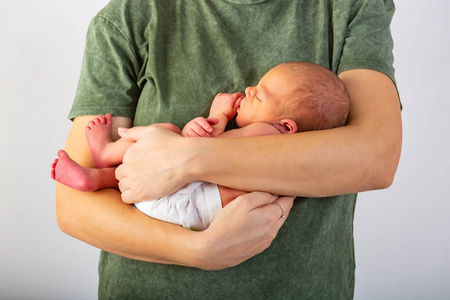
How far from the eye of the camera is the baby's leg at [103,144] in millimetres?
1384

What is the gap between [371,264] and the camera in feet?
9.11

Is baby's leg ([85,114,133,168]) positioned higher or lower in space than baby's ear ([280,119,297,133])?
lower

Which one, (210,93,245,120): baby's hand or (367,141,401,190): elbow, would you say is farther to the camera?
(210,93,245,120): baby's hand

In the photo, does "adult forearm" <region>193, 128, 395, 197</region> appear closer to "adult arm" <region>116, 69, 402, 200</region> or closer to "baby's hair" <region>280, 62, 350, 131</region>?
"adult arm" <region>116, 69, 402, 200</region>

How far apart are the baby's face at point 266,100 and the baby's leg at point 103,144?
359 millimetres

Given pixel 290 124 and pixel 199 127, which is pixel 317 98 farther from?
pixel 199 127

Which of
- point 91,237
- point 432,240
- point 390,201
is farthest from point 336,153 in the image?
point 432,240

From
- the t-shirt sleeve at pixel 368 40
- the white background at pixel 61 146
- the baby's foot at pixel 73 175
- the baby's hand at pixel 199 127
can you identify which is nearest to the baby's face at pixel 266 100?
the baby's hand at pixel 199 127

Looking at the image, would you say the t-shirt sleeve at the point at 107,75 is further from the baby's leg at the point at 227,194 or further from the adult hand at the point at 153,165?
the baby's leg at the point at 227,194

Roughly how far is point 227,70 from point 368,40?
1.42 ft

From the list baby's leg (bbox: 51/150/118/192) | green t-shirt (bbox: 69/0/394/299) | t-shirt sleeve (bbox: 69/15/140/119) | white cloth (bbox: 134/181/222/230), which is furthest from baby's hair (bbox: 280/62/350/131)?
baby's leg (bbox: 51/150/118/192)

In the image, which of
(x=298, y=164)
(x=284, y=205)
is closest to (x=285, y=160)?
(x=298, y=164)

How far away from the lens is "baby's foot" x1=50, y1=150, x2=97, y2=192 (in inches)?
51.8

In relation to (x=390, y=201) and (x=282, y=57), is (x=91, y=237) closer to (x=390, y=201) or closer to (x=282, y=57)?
(x=282, y=57)
